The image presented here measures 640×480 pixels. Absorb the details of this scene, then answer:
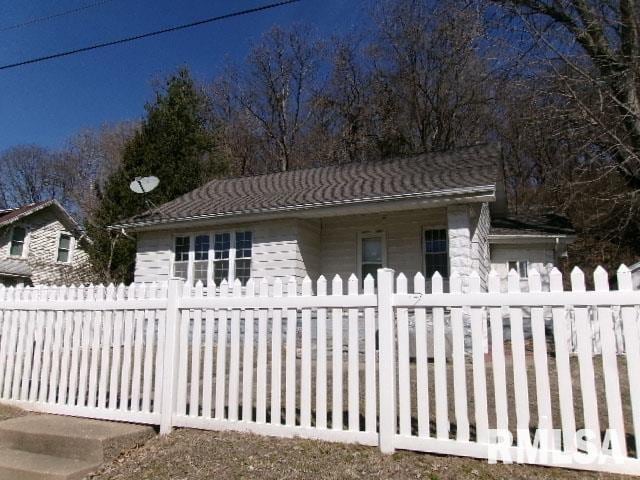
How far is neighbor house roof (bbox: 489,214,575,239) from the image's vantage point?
1521cm

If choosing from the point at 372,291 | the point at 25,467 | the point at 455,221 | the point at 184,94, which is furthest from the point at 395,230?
the point at 184,94

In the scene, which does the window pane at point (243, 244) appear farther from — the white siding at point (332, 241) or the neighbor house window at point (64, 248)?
the neighbor house window at point (64, 248)

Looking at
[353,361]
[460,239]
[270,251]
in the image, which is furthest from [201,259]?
[353,361]

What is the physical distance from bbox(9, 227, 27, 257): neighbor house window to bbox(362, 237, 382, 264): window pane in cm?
2361

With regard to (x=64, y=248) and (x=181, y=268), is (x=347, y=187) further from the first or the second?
(x=64, y=248)

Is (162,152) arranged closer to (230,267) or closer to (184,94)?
(184,94)

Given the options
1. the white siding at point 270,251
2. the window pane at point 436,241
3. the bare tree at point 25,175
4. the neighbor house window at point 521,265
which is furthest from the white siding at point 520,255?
the bare tree at point 25,175

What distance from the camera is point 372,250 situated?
39.9 feet

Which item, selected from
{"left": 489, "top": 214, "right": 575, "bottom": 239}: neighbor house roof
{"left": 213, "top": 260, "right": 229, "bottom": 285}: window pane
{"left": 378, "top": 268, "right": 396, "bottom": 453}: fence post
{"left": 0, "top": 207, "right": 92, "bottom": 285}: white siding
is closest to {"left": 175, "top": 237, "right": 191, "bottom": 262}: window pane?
{"left": 213, "top": 260, "right": 229, "bottom": 285}: window pane

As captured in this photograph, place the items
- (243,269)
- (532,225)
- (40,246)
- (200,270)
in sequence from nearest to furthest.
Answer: (243,269), (200,270), (532,225), (40,246)

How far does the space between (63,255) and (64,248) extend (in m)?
0.44

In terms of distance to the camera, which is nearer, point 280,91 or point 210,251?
point 210,251

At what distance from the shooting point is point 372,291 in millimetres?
3951

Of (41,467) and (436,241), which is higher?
(436,241)
